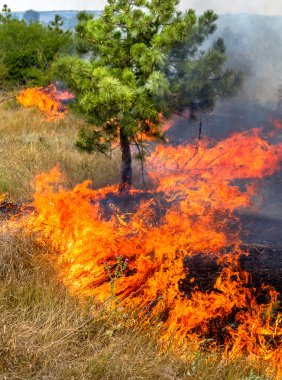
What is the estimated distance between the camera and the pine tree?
490 cm

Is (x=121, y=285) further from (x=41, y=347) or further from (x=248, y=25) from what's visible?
(x=248, y=25)

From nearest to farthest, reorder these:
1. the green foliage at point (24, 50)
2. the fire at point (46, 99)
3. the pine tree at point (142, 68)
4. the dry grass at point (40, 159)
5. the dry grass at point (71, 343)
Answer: the dry grass at point (71, 343) < the pine tree at point (142, 68) < the dry grass at point (40, 159) < the fire at point (46, 99) < the green foliage at point (24, 50)

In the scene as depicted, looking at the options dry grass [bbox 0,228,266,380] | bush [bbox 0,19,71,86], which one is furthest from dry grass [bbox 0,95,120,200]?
bush [bbox 0,19,71,86]

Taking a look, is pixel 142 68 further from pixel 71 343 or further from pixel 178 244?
pixel 71 343

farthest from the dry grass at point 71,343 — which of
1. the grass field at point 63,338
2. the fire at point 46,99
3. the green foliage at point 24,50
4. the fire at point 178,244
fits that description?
the green foliage at point 24,50

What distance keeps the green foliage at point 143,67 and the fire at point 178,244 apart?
102 cm

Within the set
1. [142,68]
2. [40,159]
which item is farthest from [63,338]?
[40,159]

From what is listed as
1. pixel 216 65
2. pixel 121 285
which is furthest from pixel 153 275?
pixel 216 65

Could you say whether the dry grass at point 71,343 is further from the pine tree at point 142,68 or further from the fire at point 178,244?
the pine tree at point 142,68

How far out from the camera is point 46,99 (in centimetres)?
1115

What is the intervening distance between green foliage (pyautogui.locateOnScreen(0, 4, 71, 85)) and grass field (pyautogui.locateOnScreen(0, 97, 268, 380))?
33.7 feet

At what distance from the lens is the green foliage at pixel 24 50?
43.0ft

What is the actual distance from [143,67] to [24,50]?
962 cm

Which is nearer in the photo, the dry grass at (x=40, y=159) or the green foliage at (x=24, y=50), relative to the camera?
the dry grass at (x=40, y=159)
